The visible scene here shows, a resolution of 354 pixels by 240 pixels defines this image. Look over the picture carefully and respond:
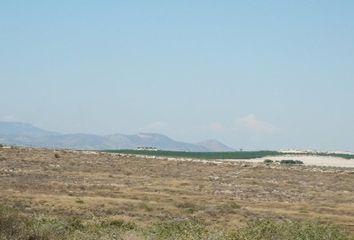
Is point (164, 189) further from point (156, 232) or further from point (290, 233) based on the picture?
point (290, 233)

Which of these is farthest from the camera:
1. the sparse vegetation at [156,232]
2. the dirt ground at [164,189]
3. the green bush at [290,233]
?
the dirt ground at [164,189]

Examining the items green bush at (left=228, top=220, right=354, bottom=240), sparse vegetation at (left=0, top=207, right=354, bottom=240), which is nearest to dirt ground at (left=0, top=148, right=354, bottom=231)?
sparse vegetation at (left=0, top=207, right=354, bottom=240)

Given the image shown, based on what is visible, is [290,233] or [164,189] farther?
[164,189]

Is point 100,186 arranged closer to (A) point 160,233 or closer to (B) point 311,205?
(B) point 311,205

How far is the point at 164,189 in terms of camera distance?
63875 millimetres

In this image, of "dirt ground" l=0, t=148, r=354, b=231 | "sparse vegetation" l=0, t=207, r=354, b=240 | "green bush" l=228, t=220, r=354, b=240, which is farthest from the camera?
"dirt ground" l=0, t=148, r=354, b=231

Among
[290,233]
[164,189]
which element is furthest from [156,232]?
[164,189]

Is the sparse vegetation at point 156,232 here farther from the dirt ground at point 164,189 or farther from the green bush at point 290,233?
the dirt ground at point 164,189

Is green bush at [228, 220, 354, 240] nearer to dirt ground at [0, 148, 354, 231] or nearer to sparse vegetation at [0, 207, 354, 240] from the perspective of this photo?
sparse vegetation at [0, 207, 354, 240]

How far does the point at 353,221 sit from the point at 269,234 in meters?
21.1

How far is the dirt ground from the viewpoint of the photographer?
4578cm

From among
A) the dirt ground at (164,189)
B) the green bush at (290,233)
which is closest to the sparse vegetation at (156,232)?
the green bush at (290,233)

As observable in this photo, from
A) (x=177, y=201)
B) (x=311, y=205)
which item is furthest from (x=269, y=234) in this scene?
(x=311, y=205)

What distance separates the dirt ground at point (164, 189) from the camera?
45.8 metres
